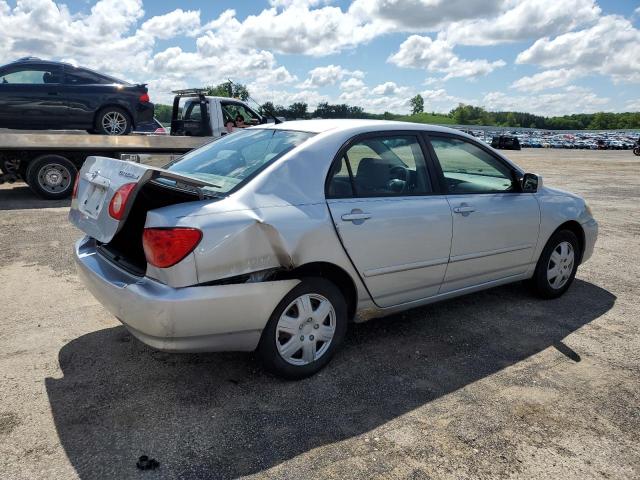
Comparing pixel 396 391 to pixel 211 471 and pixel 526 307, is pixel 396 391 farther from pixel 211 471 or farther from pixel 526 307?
pixel 526 307

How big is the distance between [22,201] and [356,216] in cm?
862

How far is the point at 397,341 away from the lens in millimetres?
3971

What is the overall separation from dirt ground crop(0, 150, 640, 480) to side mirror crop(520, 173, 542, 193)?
1.06 m

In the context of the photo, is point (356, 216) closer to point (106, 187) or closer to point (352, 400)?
point (352, 400)

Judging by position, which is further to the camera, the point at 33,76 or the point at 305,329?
the point at 33,76

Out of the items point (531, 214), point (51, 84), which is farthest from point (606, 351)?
point (51, 84)

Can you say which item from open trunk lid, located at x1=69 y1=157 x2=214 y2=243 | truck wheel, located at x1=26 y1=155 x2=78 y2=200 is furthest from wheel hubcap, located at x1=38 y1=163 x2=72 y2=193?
open trunk lid, located at x1=69 y1=157 x2=214 y2=243

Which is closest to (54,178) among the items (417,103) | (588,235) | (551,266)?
(551,266)

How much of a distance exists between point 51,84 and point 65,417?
853 centimetres

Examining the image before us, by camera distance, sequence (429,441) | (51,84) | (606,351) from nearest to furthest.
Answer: (429,441) < (606,351) < (51,84)

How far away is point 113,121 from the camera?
10422 millimetres

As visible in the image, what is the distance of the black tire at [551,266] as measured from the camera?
15.7ft

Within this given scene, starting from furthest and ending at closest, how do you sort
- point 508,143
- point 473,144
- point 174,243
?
1. point 508,143
2. point 473,144
3. point 174,243

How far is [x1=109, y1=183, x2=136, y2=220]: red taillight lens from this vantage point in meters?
2.93
